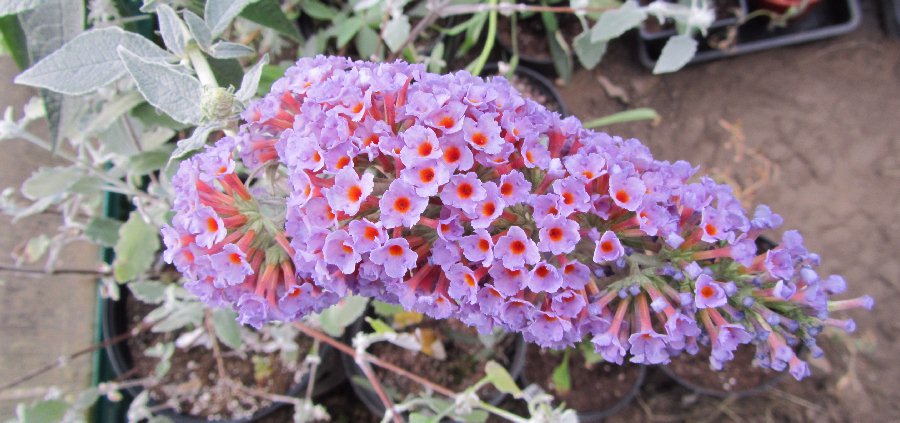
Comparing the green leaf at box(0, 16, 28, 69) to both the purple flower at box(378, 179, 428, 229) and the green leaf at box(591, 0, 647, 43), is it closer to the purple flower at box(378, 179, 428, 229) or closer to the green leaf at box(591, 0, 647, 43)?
the purple flower at box(378, 179, 428, 229)

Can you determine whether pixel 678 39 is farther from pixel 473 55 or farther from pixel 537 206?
pixel 473 55

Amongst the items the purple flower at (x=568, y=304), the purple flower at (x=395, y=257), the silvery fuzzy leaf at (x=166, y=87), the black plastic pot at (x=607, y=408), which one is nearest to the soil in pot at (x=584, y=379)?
the black plastic pot at (x=607, y=408)

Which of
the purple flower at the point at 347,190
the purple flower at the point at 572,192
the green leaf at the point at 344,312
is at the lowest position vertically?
the green leaf at the point at 344,312

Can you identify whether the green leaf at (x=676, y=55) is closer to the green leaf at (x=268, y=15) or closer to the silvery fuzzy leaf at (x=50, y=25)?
the green leaf at (x=268, y=15)

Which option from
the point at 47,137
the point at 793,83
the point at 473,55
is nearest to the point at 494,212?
the point at 473,55

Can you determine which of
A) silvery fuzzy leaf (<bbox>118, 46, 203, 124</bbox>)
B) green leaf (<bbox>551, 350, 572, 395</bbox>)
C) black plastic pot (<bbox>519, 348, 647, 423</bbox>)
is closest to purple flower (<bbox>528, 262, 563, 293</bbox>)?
silvery fuzzy leaf (<bbox>118, 46, 203, 124</bbox>)

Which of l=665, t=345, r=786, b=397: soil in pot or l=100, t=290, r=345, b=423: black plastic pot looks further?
l=665, t=345, r=786, b=397: soil in pot

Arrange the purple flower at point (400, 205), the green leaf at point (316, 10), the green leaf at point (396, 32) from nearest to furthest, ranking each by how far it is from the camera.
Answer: the purple flower at point (400, 205), the green leaf at point (396, 32), the green leaf at point (316, 10)
